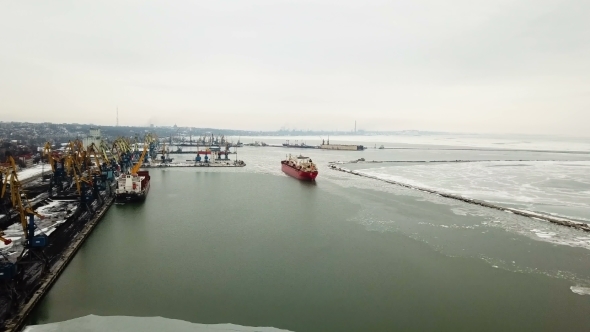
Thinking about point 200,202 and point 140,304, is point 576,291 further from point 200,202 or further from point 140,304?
point 200,202

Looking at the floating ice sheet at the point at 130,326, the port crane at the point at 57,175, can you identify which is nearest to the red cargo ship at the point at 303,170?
the port crane at the point at 57,175

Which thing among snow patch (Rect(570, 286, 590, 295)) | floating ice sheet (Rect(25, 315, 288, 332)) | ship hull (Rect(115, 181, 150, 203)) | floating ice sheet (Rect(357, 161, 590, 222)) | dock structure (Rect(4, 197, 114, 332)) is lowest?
floating ice sheet (Rect(25, 315, 288, 332))

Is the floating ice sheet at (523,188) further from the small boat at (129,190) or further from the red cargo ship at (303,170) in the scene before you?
the small boat at (129,190)

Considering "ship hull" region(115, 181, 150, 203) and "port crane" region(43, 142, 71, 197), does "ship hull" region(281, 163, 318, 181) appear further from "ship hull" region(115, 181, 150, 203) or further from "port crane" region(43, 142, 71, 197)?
"port crane" region(43, 142, 71, 197)

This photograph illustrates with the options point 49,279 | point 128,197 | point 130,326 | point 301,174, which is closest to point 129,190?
point 128,197

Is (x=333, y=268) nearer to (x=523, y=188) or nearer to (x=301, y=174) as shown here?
(x=301, y=174)

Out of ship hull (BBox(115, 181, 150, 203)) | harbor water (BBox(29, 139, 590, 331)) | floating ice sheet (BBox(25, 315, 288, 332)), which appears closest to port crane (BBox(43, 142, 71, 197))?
ship hull (BBox(115, 181, 150, 203))
